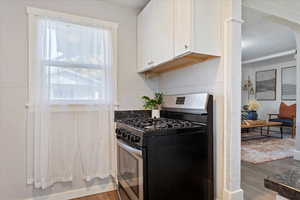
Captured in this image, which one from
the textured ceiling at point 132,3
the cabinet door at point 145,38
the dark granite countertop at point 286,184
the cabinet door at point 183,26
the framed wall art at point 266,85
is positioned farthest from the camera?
the framed wall art at point 266,85

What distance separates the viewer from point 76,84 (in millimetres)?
2066

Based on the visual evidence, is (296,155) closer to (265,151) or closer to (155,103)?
(265,151)

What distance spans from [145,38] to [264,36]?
9.81 ft

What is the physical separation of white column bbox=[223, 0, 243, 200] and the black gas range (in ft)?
0.45

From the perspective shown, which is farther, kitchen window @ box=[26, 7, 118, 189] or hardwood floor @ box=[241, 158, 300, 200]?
hardwood floor @ box=[241, 158, 300, 200]

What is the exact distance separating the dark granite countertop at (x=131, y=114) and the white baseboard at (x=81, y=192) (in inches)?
33.4

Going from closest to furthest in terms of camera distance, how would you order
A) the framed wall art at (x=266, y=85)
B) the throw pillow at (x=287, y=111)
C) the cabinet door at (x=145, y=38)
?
1. the cabinet door at (x=145, y=38)
2. the throw pillow at (x=287, y=111)
3. the framed wall art at (x=266, y=85)

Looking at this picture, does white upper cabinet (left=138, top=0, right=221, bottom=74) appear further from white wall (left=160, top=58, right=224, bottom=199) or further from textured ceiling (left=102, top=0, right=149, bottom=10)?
textured ceiling (left=102, top=0, right=149, bottom=10)

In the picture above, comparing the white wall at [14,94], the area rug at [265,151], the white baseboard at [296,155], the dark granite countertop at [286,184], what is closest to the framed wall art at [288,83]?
the area rug at [265,151]

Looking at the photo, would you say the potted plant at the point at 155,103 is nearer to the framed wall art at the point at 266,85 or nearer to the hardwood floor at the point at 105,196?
the hardwood floor at the point at 105,196

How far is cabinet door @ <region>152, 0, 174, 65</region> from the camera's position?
5.74 feet

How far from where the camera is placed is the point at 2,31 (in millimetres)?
→ 1812

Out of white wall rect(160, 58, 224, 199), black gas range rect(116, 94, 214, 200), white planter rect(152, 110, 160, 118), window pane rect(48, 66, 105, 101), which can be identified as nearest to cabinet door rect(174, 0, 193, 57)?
white wall rect(160, 58, 224, 199)

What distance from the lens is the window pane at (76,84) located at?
1970 mm
